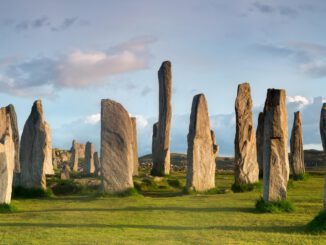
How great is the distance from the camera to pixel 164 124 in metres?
34.8

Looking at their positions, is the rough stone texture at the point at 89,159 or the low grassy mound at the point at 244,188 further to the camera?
the rough stone texture at the point at 89,159

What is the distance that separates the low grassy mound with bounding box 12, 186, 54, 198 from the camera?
25656mm

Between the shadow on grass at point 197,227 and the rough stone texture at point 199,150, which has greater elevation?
the rough stone texture at point 199,150

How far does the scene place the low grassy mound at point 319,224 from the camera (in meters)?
15.5

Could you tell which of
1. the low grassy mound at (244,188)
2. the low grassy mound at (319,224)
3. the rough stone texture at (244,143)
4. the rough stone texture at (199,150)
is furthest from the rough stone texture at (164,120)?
the low grassy mound at (319,224)

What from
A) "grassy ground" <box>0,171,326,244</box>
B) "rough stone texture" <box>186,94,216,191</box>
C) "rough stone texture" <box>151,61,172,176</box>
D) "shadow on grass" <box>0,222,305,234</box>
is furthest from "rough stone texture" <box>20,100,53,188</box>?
"rough stone texture" <box>151,61,172,176</box>

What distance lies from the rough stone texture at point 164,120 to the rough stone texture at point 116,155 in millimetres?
10256

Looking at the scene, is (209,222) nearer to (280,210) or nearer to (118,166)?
(280,210)

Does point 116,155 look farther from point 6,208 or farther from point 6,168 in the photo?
point 6,168

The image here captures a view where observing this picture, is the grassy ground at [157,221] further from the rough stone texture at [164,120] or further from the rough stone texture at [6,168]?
the rough stone texture at [164,120]

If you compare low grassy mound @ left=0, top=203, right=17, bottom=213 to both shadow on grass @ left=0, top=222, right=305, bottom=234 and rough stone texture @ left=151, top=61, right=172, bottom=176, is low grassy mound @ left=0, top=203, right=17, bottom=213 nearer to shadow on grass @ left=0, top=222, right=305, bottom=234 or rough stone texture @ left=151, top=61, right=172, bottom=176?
shadow on grass @ left=0, top=222, right=305, bottom=234

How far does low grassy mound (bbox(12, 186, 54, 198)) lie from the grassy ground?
1.24m

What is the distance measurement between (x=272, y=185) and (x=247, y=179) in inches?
319

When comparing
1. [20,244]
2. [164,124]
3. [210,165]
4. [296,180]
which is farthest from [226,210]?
[164,124]
